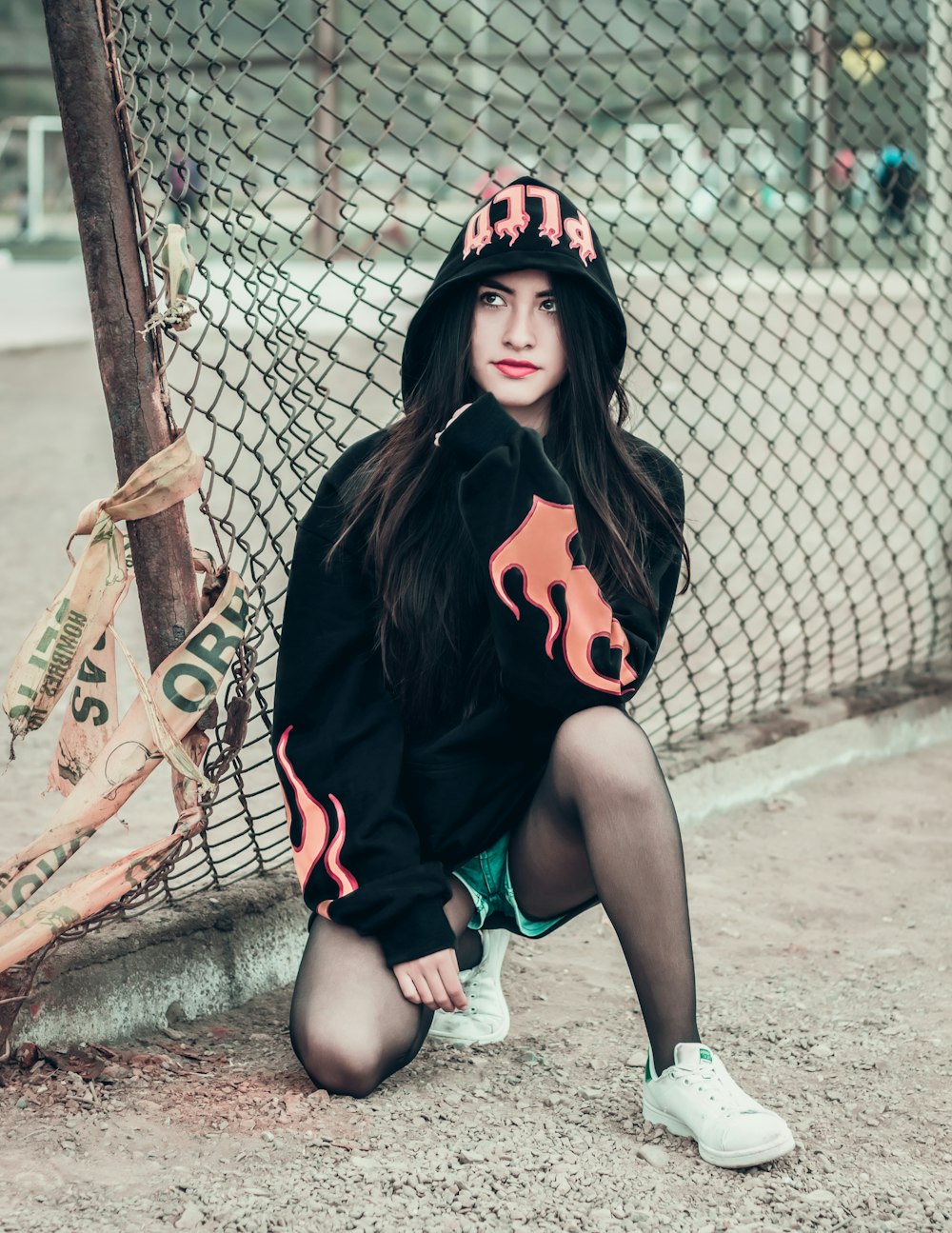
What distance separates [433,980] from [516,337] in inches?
38.9

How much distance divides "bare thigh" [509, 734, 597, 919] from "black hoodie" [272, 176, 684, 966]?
6cm

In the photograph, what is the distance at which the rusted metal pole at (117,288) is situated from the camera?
82.4 inches

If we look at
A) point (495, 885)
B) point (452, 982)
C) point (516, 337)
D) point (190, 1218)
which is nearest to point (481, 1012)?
point (495, 885)

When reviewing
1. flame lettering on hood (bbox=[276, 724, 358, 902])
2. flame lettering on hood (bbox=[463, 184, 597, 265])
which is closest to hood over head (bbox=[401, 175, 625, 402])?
flame lettering on hood (bbox=[463, 184, 597, 265])

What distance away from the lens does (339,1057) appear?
2.16 meters

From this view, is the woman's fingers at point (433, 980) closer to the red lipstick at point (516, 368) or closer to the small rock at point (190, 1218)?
the small rock at point (190, 1218)

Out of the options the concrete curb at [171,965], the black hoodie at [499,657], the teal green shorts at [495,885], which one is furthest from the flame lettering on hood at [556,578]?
the concrete curb at [171,965]

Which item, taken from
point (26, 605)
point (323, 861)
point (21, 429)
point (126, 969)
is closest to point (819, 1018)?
point (323, 861)

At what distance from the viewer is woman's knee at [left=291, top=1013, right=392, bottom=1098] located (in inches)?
85.0

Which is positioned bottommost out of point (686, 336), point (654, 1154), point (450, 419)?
point (654, 1154)

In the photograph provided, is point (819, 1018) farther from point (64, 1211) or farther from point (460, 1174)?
point (64, 1211)

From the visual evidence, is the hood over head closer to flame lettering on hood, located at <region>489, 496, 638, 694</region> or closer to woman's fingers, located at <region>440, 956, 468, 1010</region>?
flame lettering on hood, located at <region>489, 496, 638, 694</region>

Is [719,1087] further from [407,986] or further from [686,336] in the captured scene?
[686,336]

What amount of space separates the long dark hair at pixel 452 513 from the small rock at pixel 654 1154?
71cm
